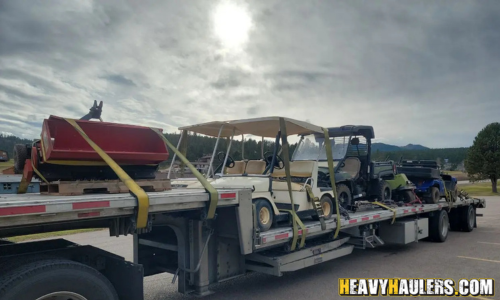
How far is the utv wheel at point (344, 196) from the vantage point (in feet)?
26.4

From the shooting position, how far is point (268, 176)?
232 inches

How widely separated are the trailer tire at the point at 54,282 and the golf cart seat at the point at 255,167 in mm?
3612

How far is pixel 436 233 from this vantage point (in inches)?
391

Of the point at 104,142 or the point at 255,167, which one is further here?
the point at 255,167

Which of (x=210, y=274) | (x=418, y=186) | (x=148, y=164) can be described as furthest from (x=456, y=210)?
(x=148, y=164)

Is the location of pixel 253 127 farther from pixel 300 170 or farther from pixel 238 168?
pixel 300 170

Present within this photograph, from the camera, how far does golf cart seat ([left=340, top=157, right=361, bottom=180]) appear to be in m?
9.27

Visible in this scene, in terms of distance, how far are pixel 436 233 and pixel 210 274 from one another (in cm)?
744

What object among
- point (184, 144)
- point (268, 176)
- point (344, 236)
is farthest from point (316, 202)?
point (184, 144)

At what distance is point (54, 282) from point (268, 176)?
346 cm

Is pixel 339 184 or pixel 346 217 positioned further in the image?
pixel 339 184

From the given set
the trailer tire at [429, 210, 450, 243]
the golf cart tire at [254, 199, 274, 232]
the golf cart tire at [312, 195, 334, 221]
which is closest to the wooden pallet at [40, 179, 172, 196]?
the golf cart tire at [254, 199, 274, 232]

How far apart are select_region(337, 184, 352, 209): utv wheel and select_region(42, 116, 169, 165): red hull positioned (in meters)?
4.65

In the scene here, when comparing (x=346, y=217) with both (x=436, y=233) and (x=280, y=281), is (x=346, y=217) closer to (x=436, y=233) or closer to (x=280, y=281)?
(x=280, y=281)
